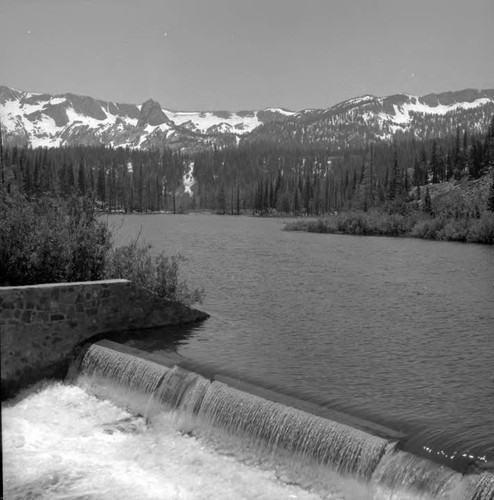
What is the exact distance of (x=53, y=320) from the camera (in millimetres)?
14227

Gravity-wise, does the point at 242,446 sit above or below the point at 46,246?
below

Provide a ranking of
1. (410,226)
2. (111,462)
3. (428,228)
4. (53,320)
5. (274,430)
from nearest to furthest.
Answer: (274,430), (111,462), (53,320), (428,228), (410,226)

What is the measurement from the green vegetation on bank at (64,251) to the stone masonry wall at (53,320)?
8.09 ft

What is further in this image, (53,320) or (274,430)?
(53,320)

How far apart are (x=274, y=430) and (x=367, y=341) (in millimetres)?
7701

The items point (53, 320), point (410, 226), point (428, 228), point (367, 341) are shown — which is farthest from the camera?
point (410, 226)

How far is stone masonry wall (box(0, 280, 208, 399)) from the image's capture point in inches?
531

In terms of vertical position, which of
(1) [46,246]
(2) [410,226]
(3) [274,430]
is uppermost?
(2) [410,226]

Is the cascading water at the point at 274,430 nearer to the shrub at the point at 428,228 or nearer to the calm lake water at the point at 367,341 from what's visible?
the calm lake water at the point at 367,341

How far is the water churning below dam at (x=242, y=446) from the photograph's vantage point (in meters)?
8.09

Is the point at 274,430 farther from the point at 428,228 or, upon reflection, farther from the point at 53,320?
the point at 428,228

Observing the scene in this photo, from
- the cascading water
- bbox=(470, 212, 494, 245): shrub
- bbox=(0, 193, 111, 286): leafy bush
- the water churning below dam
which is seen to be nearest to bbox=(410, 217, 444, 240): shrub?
bbox=(470, 212, 494, 245): shrub

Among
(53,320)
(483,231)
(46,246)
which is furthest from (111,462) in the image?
(483,231)

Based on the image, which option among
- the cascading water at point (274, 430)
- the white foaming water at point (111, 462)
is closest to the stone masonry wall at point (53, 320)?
the cascading water at point (274, 430)
